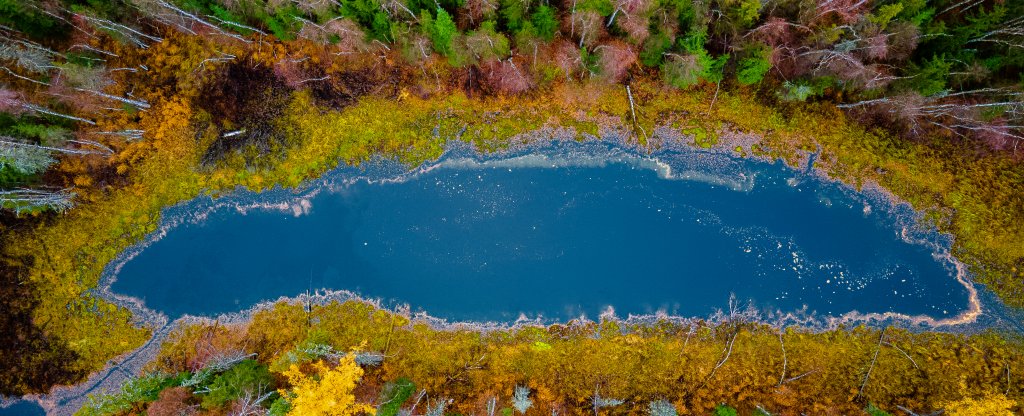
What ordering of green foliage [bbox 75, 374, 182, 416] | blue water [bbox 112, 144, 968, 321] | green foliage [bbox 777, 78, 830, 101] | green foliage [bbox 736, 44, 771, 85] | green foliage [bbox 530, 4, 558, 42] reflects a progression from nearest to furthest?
green foliage [bbox 530, 4, 558, 42] → green foliage [bbox 736, 44, 771, 85] → green foliage [bbox 777, 78, 830, 101] → green foliage [bbox 75, 374, 182, 416] → blue water [bbox 112, 144, 968, 321]

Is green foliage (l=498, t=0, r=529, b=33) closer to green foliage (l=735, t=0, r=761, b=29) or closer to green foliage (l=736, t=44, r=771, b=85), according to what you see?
green foliage (l=735, t=0, r=761, b=29)

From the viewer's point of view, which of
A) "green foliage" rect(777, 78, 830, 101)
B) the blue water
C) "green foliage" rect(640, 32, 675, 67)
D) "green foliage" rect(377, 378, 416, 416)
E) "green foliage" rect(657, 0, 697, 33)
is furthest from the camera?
the blue water

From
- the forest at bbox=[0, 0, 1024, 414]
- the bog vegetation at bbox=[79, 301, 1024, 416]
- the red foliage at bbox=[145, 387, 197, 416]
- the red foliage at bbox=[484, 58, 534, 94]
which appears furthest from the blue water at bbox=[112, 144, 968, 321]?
the red foliage at bbox=[145, 387, 197, 416]

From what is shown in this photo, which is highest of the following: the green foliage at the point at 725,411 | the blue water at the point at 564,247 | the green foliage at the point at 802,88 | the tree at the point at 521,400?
the green foliage at the point at 802,88

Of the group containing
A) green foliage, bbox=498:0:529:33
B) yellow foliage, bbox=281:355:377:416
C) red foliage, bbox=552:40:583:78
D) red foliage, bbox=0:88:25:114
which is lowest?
yellow foliage, bbox=281:355:377:416

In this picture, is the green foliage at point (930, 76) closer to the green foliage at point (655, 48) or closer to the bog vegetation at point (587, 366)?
the green foliage at point (655, 48)

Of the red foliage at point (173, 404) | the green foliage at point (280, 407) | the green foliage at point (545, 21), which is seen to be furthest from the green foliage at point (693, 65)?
the red foliage at point (173, 404)

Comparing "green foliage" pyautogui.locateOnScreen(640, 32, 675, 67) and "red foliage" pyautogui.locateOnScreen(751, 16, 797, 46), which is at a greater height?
"red foliage" pyautogui.locateOnScreen(751, 16, 797, 46)

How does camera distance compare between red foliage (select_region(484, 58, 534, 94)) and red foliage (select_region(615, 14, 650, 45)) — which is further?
red foliage (select_region(484, 58, 534, 94))
